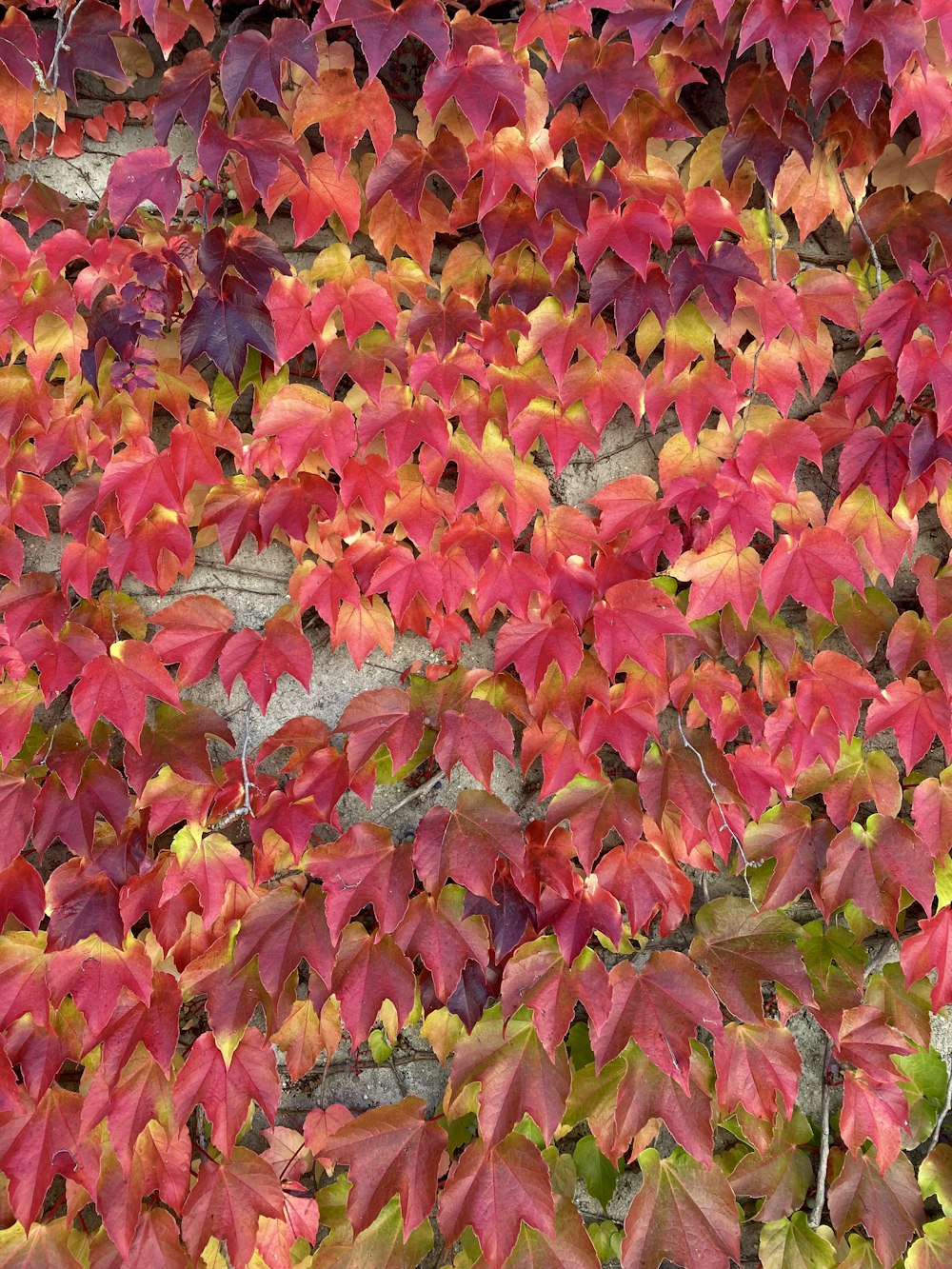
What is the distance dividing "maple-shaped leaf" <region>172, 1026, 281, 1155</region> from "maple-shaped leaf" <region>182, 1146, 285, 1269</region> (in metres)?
0.11

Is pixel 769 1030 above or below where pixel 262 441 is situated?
below

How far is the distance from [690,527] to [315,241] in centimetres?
101

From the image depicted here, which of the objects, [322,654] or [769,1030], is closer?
[769,1030]

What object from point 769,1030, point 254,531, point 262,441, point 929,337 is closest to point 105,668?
point 254,531

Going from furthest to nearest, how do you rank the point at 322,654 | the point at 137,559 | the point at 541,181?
the point at 322,654
the point at 137,559
the point at 541,181

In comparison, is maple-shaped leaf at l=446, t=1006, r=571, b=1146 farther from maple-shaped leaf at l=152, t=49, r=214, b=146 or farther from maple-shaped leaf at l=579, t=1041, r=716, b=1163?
maple-shaped leaf at l=152, t=49, r=214, b=146

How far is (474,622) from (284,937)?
2.49 ft

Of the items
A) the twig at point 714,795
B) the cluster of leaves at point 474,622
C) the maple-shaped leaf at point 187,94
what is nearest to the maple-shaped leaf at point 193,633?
the cluster of leaves at point 474,622

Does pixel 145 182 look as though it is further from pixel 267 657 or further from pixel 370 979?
pixel 370 979

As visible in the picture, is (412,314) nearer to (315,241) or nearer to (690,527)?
(315,241)

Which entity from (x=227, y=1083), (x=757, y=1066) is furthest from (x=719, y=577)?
(x=227, y=1083)

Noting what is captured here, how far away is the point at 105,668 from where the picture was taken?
1800 millimetres

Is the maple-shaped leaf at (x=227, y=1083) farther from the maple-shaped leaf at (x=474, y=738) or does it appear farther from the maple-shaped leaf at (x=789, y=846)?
the maple-shaped leaf at (x=789, y=846)

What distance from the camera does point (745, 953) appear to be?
6.13 feet
